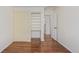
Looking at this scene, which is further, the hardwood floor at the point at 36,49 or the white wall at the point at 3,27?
the hardwood floor at the point at 36,49

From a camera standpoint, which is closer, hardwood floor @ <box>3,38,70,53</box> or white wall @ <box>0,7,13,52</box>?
white wall @ <box>0,7,13,52</box>

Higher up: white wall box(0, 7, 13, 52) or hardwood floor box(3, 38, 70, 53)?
white wall box(0, 7, 13, 52)

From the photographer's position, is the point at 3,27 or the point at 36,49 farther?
the point at 36,49

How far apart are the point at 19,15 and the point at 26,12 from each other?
56cm

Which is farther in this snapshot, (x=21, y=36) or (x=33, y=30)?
(x=33, y=30)

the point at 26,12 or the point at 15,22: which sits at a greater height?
the point at 26,12

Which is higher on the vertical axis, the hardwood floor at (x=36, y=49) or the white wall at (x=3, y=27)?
the white wall at (x=3, y=27)

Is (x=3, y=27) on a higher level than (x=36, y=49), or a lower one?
higher
